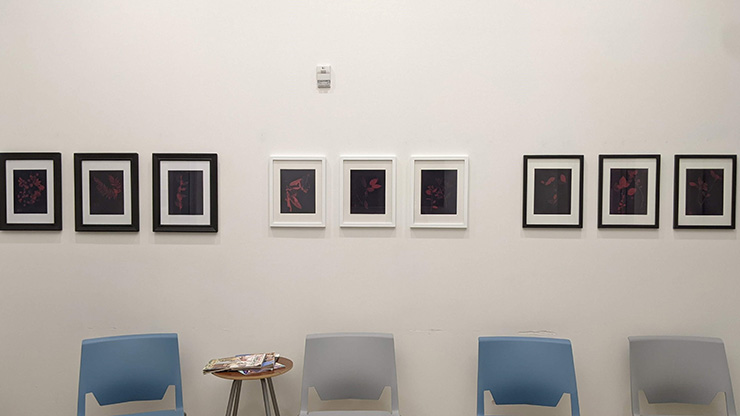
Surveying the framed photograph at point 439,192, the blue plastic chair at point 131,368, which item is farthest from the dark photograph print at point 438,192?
the blue plastic chair at point 131,368

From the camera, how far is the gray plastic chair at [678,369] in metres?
2.93

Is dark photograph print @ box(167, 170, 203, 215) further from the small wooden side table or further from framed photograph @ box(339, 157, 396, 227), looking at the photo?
the small wooden side table

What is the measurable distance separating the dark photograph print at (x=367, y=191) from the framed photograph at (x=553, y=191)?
87 cm

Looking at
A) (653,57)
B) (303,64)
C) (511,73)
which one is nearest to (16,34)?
(303,64)

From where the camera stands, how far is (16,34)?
313cm

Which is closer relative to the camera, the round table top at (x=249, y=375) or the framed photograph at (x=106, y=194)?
the round table top at (x=249, y=375)

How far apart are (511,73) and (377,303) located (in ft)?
5.29

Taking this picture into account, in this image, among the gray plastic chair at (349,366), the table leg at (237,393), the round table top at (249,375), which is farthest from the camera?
the gray plastic chair at (349,366)

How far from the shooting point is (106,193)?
3141mm

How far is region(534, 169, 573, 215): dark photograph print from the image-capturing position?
3090 millimetres

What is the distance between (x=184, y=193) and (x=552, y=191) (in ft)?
7.33

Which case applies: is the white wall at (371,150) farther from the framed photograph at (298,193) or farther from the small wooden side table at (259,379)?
the small wooden side table at (259,379)

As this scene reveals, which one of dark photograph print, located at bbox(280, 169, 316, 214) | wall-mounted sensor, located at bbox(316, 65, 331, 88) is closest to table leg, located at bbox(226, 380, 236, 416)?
dark photograph print, located at bbox(280, 169, 316, 214)

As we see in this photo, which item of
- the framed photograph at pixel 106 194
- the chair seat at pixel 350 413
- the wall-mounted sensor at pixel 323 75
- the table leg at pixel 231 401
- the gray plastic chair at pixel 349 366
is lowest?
the chair seat at pixel 350 413
